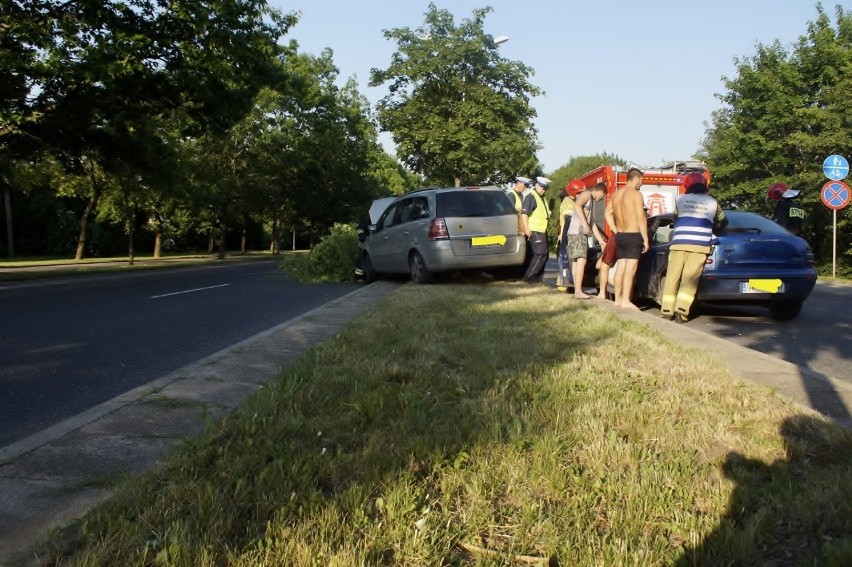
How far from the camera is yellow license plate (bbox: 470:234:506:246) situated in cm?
1227

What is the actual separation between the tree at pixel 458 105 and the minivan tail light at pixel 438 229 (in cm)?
1758

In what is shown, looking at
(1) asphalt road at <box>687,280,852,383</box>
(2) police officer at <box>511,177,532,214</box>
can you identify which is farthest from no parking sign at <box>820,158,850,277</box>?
(2) police officer at <box>511,177,532,214</box>

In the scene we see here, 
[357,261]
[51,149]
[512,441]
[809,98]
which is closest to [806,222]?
[809,98]

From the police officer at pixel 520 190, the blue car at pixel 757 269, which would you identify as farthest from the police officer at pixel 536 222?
the blue car at pixel 757 269

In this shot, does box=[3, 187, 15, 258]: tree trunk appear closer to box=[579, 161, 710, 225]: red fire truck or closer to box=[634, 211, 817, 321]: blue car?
box=[579, 161, 710, 225]: red fire truck

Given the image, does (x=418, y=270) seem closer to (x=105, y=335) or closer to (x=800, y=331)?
(x=105, y=335)

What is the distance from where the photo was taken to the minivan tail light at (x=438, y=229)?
477 inches

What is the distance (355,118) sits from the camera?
5284 cm

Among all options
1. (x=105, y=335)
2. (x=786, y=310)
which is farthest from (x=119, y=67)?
(x=786, y=310)

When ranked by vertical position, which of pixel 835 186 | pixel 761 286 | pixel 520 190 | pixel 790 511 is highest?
pixel 835 186

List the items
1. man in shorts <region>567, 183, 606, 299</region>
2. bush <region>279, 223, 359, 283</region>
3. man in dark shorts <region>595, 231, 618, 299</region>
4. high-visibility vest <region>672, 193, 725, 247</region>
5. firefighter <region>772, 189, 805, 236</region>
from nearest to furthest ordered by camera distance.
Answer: high-visibility vest <region>672, 193, 725, 247</region> → man in dark shorts <region>595, 231, 618, 299</region> → man in shorts <region>567, 183, 606, 299</region> → firefighter <region>772, 189, 805, 236</region> → bush <region>279, 223, 359, 283</region>

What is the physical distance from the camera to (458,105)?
30281 millimetres

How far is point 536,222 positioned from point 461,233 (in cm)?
140

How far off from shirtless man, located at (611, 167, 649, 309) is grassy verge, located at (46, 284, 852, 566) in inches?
→ 199
